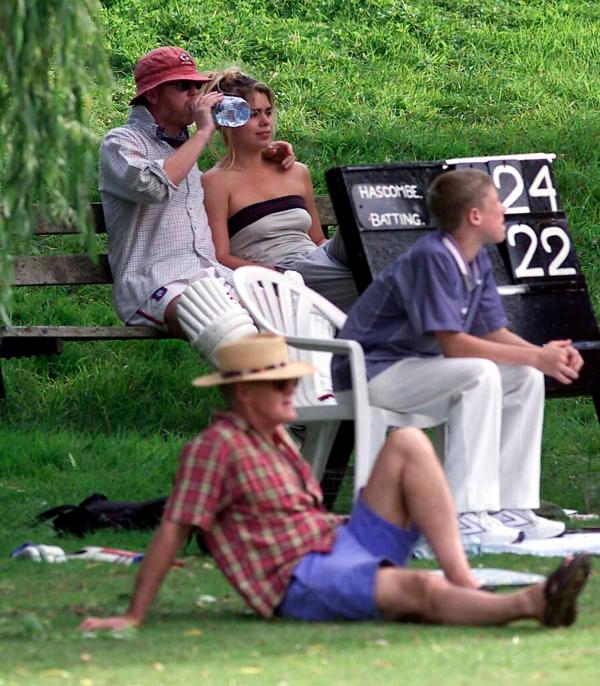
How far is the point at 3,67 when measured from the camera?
16.3 ft

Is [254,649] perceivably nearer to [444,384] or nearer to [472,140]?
[444,384]

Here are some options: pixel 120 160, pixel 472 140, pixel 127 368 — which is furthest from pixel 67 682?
pixel 472 140

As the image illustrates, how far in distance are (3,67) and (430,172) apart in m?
3.07

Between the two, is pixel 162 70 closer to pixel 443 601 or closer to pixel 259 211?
pixel 259 211

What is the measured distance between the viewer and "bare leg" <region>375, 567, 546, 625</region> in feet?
14.0

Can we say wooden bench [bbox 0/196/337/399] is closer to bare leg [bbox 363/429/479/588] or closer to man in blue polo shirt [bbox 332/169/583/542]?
man in blue polo shirt [bbox 332/169/583/542]

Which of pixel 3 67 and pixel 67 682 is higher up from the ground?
pixel 3 67

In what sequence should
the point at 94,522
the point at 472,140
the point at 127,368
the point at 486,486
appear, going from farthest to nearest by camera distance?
the point at 472,140 < the point at 127,368 < the point at 94,522 < the point at 486,486

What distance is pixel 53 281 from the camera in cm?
857

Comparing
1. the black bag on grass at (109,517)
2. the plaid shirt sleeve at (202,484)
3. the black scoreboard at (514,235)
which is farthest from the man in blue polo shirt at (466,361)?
the plaid shirt sleeve at (202,484)

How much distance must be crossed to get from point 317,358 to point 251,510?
2524 millimetres

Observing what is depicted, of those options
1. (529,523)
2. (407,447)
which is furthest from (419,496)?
(529,523)

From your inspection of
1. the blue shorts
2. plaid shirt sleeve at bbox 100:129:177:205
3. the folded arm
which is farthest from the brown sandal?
plaid shirt sleeve at bbox 100:129:177:205

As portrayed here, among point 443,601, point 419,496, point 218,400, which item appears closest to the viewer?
point 443,601
